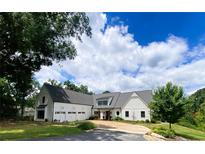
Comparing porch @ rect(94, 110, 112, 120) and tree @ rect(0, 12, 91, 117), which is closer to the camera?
tree @ rect(0, 12, 91, 117)

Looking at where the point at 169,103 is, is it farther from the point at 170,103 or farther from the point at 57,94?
the point at 57,94

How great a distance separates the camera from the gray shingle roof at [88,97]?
21300 millimetres

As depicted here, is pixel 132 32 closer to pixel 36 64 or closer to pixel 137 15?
pixel 137 15

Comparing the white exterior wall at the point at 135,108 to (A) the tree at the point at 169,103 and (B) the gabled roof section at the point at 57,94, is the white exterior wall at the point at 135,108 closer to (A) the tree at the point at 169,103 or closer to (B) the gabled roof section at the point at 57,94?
(B) the gabled roof section at the point at 57,94

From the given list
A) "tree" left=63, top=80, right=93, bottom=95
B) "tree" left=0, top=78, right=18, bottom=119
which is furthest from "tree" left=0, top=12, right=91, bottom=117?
"tree" left=63, top=80, right=93, bottom=95

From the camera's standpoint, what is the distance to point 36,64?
15008 millimetres

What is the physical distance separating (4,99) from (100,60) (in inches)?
519

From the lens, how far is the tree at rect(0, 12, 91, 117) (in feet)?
29.1

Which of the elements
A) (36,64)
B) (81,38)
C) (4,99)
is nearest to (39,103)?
(4,99)

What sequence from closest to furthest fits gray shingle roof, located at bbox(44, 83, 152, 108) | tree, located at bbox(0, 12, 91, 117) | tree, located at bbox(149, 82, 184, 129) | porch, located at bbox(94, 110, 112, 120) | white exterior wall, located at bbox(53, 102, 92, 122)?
tree, located at bbox(0, 12, 91, 117) < tree, located at bbox(149, 82, 184, 129) < white exterior wall, located at bbox(53, 102, 92, 122) < gray shingle roof, located at bbox(44, 83, 152, 108) < porch, located at bbox(94, 110, 112, 120)

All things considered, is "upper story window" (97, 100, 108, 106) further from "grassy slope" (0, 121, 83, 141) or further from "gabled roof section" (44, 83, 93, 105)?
"grassy slope" (0, 121, 83, 141)

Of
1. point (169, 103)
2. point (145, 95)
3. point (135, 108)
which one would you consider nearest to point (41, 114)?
point (135, 108)

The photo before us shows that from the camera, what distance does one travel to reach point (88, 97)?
90.4 ft
